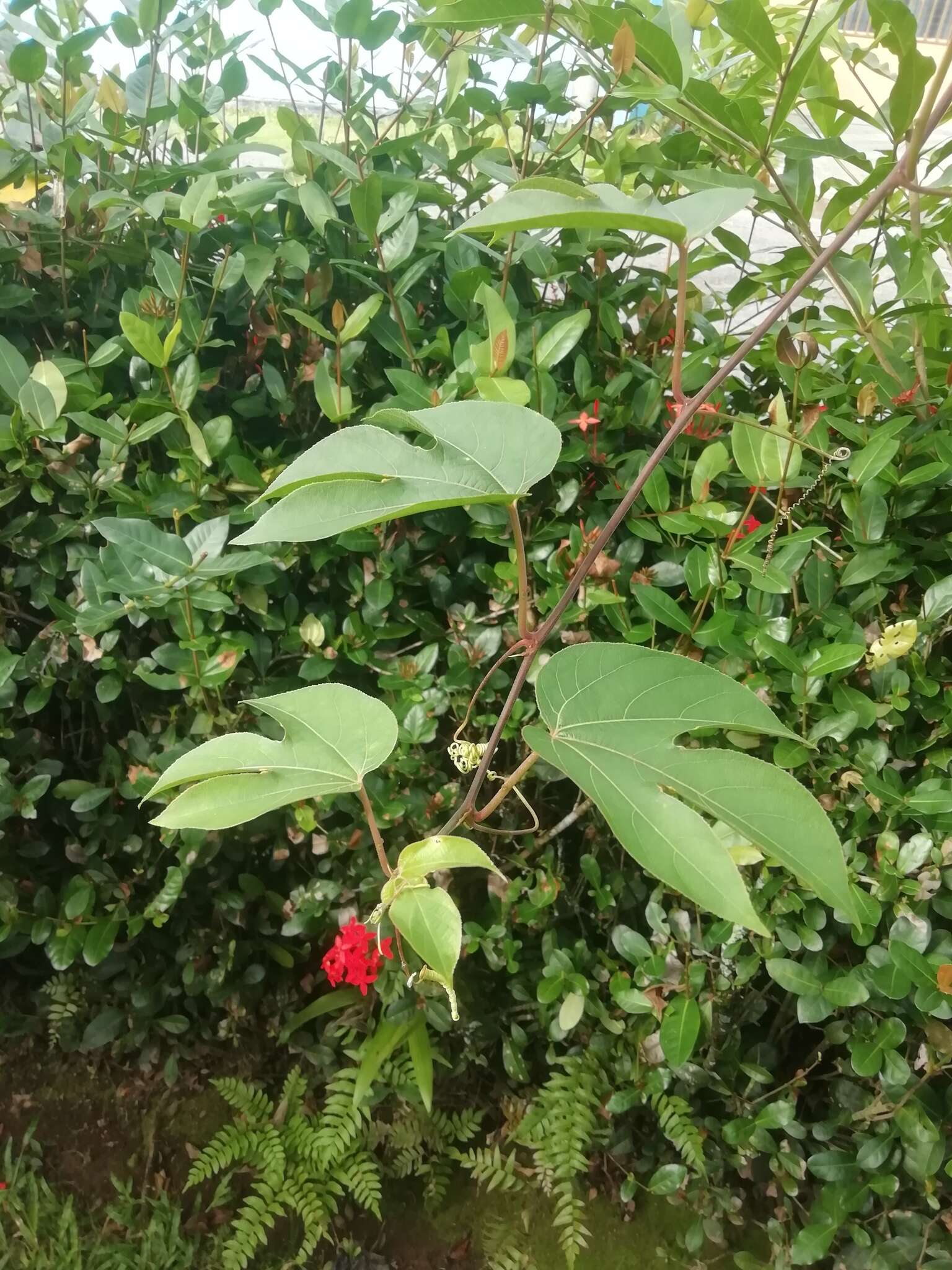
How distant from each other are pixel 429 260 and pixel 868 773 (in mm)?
619

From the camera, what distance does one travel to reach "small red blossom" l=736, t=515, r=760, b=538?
0.69m

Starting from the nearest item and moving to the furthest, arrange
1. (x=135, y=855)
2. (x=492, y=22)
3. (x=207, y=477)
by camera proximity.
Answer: (x=492, y=22) → (x=207, y=477) → (x=135, y=855)

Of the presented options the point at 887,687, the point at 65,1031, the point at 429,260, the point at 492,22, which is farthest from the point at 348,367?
the point at 65,1031

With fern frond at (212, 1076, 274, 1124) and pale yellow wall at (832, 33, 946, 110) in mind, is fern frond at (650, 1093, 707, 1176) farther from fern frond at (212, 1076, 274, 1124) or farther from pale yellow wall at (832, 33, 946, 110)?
pale yellow wall at (832, 33, 946, 110)

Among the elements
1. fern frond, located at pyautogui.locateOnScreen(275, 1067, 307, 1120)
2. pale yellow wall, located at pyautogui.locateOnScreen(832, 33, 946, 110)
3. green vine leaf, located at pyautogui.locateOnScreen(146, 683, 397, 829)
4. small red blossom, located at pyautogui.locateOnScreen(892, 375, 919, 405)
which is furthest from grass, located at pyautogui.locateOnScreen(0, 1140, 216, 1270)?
pale yellow wall, located at pyautogui.locateOnScreen(832, 33, 946, 110)

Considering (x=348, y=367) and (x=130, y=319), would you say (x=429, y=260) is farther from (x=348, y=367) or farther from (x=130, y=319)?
(x=130, y=319)

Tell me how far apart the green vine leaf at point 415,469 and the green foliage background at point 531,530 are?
0.28m

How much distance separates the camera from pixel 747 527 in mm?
699

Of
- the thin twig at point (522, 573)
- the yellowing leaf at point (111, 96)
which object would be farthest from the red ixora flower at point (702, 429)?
the yellowing leaf at point (111, 96)

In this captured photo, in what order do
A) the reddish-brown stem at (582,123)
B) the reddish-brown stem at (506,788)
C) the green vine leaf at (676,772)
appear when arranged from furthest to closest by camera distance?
1. the reddish-brown stem at (582,123)
2. the reddish-brown stem at (506,788)
3. the green vine leaf at (676,772)

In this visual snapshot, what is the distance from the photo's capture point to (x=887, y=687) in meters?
0.67

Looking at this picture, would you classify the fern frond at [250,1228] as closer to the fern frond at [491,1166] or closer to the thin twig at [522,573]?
the fern frond at [491,1166]

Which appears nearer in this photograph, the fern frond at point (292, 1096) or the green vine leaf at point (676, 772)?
the green vine leaf at point (676, 772)

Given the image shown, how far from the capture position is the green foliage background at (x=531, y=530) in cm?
66
